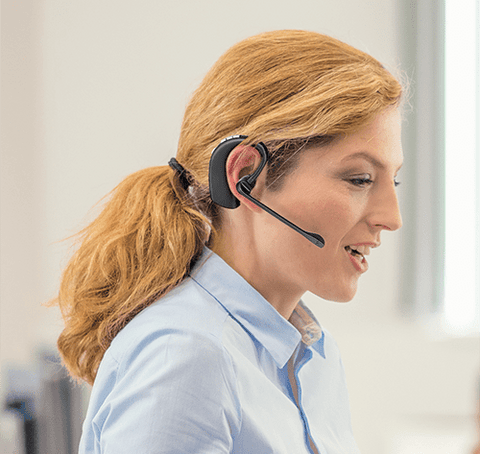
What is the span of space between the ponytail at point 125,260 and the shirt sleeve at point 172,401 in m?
0.14

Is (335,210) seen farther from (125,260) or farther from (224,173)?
(125,260)

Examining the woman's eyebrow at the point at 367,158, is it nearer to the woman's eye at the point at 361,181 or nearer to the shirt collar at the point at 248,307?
the woman's eye at the point at 361,181

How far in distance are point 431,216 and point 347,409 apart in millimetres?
1665

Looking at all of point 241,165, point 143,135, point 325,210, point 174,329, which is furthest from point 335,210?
point 143,135

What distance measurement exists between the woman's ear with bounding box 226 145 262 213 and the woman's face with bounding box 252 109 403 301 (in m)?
0.03

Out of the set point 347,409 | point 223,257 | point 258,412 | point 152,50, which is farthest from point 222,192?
point 152,50

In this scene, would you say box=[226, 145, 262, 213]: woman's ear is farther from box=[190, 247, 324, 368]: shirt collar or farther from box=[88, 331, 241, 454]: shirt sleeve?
box=[88, 331, 241, 454]: shirt sleeve

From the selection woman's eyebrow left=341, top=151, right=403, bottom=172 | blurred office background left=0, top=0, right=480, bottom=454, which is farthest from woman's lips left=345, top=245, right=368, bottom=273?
blurred office background left=0, top=0, right=480, bottom=454

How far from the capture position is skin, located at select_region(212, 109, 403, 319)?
0.67m

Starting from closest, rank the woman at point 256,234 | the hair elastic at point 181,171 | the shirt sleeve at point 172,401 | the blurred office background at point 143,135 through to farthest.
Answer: the shirt sleeve at point 172,401
the woman at point 256,234
the hair elastic at point 181,171
the blurred office background at point 143,135

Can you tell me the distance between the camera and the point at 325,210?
676 mm

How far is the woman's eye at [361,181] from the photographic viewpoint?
2.24 ft

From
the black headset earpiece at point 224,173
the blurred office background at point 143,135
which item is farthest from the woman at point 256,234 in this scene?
the blurred office background at point 143,135

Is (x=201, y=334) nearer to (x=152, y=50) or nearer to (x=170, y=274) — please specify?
(x=170, y=274)
